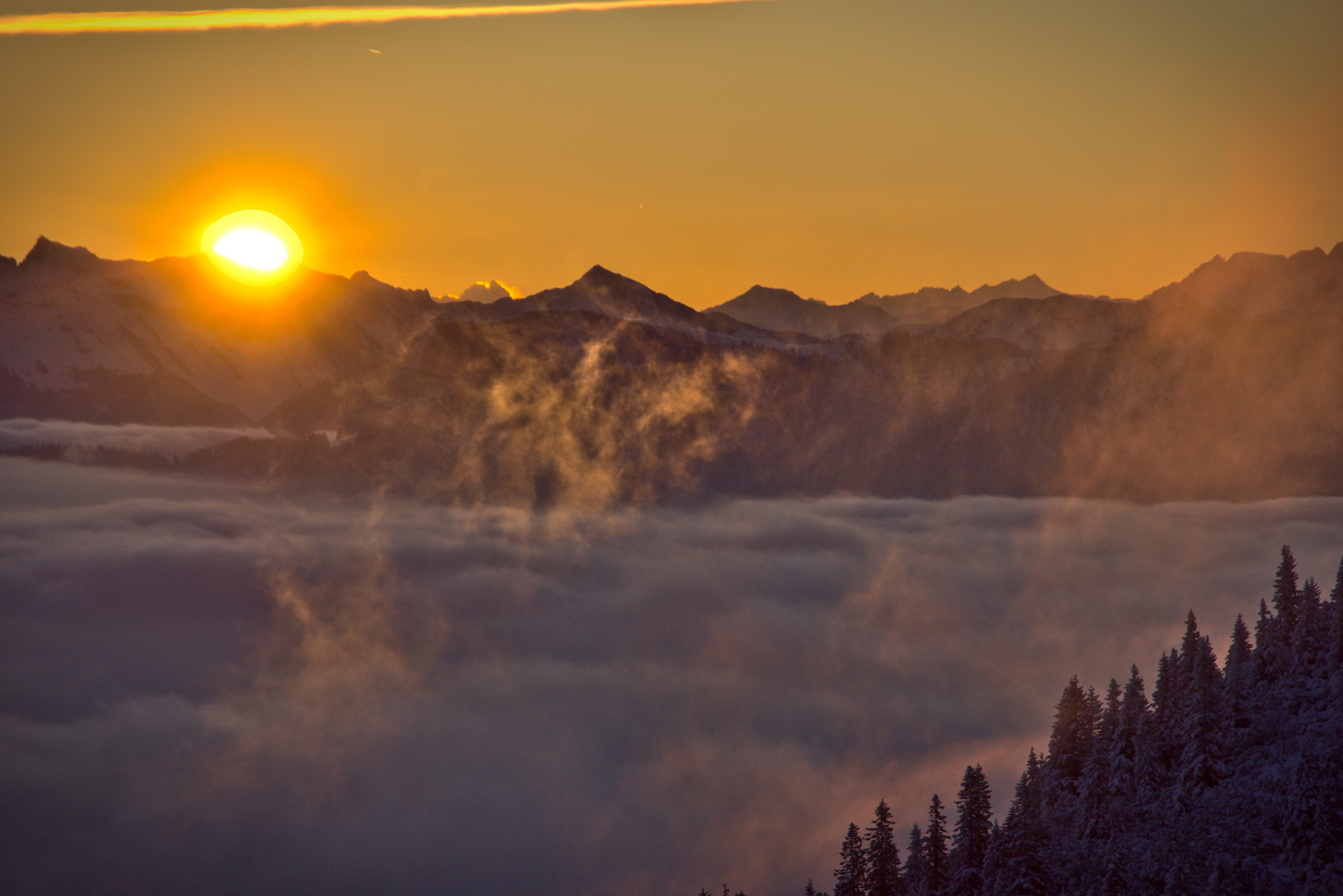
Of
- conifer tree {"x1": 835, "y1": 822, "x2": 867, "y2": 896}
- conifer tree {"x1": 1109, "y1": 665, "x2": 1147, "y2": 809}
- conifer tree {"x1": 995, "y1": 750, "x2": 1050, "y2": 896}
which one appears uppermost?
conifer tree {"x1": 1109, "y1": 665, "x2": 1147, "y2": 809}

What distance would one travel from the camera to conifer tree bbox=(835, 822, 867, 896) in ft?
332

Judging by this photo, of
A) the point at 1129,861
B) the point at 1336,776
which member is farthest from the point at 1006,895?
the point at 1336,776

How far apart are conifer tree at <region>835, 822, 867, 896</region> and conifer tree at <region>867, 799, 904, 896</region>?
2.57ft

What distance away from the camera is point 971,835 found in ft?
326

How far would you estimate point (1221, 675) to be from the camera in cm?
11562

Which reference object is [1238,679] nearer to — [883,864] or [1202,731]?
[1202,731]

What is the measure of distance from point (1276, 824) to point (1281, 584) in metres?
28.8

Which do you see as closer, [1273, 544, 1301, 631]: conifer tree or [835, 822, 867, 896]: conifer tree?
[835, 822, 867, 896]: conifer tree

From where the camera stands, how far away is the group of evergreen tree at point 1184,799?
94.1 metres

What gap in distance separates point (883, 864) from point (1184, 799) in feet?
99.1

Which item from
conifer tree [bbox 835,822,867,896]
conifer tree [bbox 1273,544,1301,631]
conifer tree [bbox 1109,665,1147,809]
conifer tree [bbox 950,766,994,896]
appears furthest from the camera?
conifer tree [bbox 1273,544,1301,631]

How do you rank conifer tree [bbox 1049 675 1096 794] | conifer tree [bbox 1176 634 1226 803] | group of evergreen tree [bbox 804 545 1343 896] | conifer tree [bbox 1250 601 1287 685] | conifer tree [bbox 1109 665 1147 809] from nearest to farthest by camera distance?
group of evergreen tree [bbox 804 545 1343 896] → conifer tree [bbox 1176 634 1226 803] → conifer tree [bbox 1109 665 1147 809] → conifer tree [bbox 1250 601 1287 685] → conifer tree [bbox 1049 675 1096 794]

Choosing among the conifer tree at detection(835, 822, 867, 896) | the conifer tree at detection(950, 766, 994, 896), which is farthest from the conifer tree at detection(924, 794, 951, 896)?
the conifer tree at detection(835, 822, 867, 896)

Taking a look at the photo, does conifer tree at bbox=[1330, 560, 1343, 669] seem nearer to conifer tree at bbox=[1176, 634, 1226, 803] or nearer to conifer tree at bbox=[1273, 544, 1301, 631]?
conifer tree at bbox=[1273, 544, 1301, 631]
